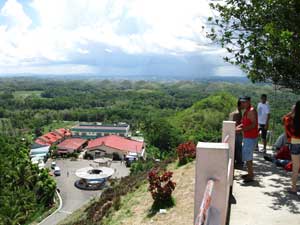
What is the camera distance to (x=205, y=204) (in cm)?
241

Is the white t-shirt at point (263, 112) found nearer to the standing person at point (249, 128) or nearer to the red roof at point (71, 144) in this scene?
the standing person at point (249, 128)

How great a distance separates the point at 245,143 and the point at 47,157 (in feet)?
140

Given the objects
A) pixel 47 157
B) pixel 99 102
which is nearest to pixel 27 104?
pixel 99 102

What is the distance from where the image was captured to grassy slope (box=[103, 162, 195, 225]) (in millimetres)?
5875

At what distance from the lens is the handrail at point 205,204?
2.19 meters

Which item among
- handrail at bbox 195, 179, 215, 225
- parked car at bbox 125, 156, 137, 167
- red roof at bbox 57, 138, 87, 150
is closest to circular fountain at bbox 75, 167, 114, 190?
parked car at bbox 125, 156, 137, 167

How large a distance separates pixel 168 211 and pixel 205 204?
3.98 m

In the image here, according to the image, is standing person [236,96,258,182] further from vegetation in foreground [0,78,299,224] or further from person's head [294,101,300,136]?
vegetation in foreground [0,78,299,224]

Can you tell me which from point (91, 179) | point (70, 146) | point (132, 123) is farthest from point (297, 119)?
point (132, 123)

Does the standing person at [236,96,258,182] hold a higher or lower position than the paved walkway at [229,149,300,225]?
higher

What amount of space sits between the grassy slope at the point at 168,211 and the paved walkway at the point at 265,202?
2.87 ft

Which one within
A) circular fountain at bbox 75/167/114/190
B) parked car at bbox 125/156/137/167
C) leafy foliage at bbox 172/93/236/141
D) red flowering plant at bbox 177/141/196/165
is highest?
red flowering plant at bbox 177/141/196/165

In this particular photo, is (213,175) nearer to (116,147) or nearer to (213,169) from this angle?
(213,169)

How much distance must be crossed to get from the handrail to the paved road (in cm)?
1641
